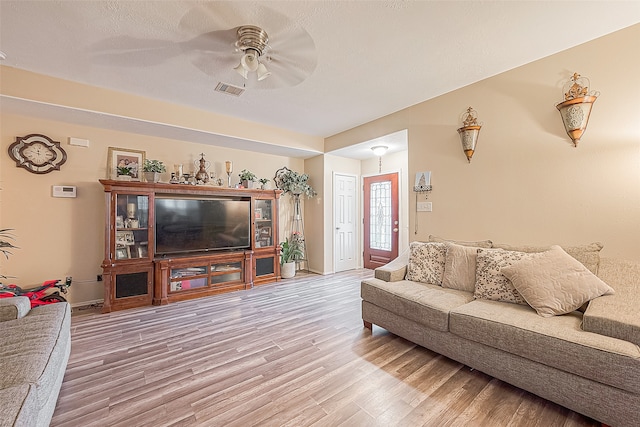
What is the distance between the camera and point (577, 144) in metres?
2.30

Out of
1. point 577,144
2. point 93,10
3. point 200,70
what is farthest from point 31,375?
point 577,144

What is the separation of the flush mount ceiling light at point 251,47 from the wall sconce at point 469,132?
7.38 feet

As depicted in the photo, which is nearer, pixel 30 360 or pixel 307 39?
pixel 30 360

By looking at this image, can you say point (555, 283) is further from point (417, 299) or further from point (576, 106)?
point (576, 106)

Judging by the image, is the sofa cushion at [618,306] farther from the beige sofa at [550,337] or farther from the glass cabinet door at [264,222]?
the glass cabinet door at [264,222]

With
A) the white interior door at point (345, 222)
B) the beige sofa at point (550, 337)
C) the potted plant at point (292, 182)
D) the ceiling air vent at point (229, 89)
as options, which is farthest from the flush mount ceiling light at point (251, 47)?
the white interior door at point (345, 222)

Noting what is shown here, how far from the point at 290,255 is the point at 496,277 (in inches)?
139

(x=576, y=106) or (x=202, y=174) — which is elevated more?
(x=576, y=106)

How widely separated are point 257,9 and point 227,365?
2.72m

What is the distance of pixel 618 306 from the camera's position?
169cm

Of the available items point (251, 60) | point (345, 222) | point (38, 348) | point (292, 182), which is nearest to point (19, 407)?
point (38, 348)

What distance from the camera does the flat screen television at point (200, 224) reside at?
3707 mm

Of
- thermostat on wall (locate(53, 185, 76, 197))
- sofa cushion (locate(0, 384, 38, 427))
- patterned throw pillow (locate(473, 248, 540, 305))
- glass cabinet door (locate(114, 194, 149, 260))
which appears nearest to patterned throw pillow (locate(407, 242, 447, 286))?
patterned throw pillow (locate(473, 248, 540, 305))

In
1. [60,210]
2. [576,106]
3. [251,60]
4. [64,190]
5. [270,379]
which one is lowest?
[270,379]
